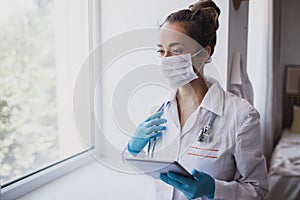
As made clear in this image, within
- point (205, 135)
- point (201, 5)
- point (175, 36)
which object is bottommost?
point (205, 135)

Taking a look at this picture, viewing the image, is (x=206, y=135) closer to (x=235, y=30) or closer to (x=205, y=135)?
(x=205, y=135)

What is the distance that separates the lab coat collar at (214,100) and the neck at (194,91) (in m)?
0.02

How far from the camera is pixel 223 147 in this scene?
114 cm

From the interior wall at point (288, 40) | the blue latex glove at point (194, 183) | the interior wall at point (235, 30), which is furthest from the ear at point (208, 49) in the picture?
the interior wall at point (288, 40)

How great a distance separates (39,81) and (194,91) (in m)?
0.77

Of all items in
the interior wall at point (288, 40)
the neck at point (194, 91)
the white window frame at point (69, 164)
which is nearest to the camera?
the neck at point (194, 91)

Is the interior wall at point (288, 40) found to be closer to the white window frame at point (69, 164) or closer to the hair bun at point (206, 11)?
the white window frame at point (69, 164)

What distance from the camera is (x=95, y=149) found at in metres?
1.85

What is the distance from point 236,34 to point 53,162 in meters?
1.22

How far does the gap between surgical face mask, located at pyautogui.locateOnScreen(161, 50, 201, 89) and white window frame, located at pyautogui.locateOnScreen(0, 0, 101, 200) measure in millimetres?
562

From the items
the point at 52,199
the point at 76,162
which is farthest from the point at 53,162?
the point at 52,199

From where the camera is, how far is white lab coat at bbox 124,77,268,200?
3.68ft

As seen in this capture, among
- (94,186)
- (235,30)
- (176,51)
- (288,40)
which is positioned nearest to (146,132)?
(176,51)

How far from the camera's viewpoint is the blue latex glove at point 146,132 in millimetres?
1185
